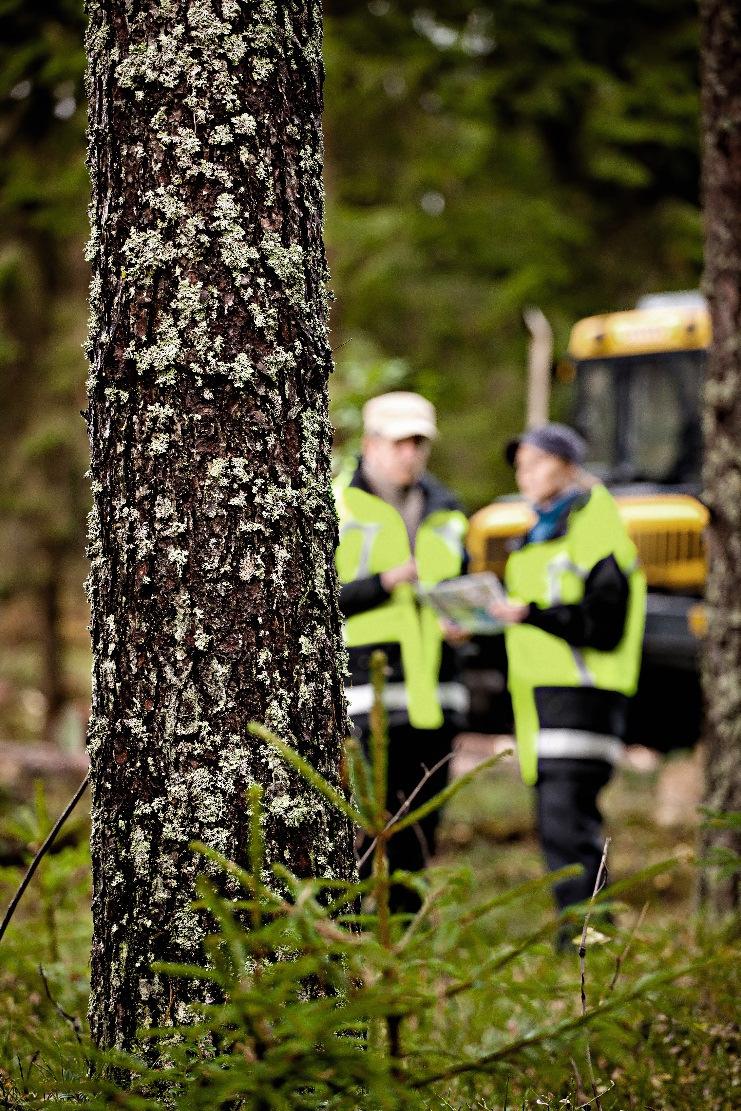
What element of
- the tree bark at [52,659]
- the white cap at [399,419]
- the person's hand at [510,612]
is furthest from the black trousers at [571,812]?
the tree bark at [52,659]

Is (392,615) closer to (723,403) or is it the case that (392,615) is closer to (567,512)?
(567,512)

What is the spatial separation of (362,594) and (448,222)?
33.7ft

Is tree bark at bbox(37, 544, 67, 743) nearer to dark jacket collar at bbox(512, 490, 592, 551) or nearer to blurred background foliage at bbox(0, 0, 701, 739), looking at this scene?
blurred background foliage at bbox(0, 0, 701, 739)

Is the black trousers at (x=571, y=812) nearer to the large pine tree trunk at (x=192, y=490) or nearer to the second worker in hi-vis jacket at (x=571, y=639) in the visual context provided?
the second worker in hi-vis jacket at (x=571, y=639)

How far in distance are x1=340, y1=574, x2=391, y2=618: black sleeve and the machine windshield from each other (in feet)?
17.8

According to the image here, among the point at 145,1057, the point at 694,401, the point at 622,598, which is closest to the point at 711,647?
the point at 622,598

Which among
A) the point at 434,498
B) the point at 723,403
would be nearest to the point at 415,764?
the point at 434,498

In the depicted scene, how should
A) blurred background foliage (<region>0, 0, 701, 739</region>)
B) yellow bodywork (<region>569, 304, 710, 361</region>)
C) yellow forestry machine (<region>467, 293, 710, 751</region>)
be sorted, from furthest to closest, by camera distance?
blurred background foliage (<region>0, 0, 701, 739</region>) → yellow bodywork (<region>569, 304, 710, 361</region>) → yellow forestry machine (<region>467, 293, 710, 751</region>)

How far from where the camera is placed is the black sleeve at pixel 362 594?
3.89 meters

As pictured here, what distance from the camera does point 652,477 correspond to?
354 inches

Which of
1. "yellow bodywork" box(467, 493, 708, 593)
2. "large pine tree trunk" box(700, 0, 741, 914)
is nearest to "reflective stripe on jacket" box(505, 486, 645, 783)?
"large pine tree trunk" box(700, 0, 741, 914)

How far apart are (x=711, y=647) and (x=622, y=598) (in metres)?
0.49

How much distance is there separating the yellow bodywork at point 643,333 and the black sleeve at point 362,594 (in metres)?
5.62

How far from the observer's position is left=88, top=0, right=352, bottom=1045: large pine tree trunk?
5.78ft
